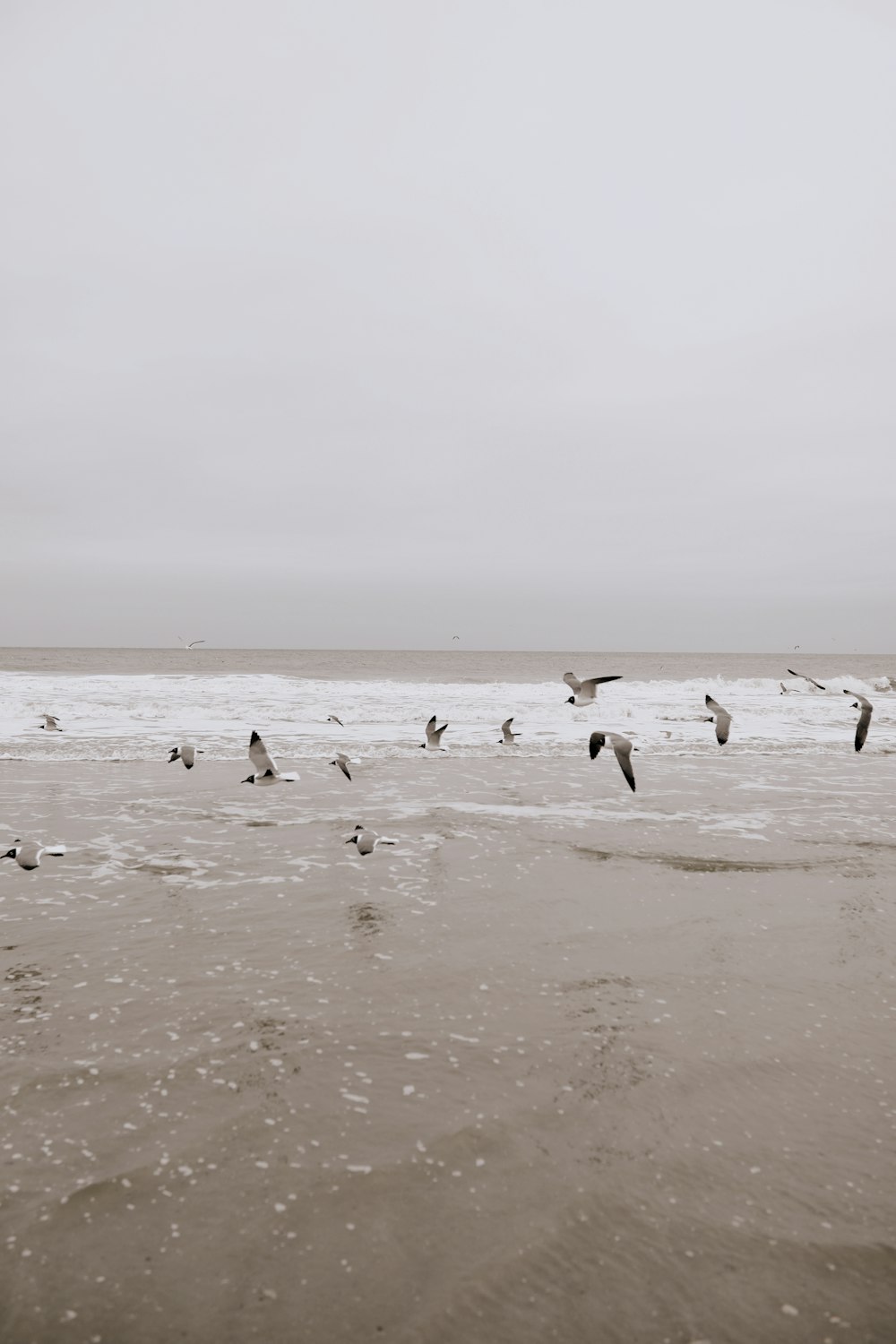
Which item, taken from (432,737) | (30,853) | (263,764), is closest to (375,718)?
(432,737)

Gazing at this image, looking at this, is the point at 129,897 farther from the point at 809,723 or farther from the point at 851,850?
the point at 809,723

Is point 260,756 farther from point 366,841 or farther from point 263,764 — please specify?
point 366,841

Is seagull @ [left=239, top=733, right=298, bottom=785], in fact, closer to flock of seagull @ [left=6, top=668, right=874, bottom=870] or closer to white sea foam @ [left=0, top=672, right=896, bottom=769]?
flock of seagull @ [left=6, top=668, right=874, bottom=870]

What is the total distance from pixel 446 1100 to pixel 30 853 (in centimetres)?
581

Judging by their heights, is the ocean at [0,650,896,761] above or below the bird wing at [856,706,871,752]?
below

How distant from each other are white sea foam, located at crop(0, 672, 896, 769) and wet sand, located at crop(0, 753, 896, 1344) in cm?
938

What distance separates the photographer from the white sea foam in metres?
19.0

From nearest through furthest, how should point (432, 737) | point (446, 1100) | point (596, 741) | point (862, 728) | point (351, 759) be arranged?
point (446, 1100) → point (596, 741) → point (862, 728) → point (351, 759) → point (432, 737)

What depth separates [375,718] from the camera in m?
25.9

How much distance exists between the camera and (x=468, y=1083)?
172 inches

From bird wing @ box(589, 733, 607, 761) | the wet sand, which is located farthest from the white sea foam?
the wet sand

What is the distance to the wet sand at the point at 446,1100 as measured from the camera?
3014 millimetres

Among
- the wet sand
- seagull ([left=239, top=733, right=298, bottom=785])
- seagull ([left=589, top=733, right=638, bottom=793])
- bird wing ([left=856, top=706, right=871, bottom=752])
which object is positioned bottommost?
the wet sand

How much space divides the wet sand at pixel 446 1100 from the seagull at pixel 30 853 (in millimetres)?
156
